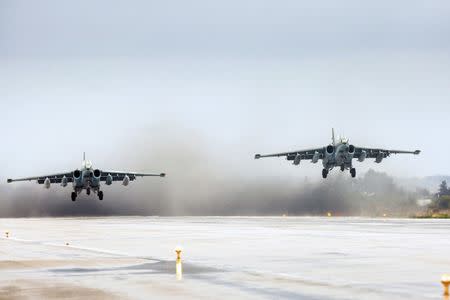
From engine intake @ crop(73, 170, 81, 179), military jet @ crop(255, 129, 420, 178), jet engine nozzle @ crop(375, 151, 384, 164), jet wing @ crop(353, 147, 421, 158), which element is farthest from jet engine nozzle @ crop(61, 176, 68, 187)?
jet engine nozzle @ crop(375, 151, 384, 164)

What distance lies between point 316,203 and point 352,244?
8761cm

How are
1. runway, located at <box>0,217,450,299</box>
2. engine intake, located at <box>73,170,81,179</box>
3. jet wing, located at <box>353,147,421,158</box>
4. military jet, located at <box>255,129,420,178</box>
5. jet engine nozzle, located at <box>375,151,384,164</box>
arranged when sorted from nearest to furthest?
runway, located at <box>0,217,450,299</box> < military jet, located at <box>255,129,420,178</box> < engine intake, located at <box>73,170,81,179</box> < jet wing, located at <box>353,147,421,158</box> < jet engine nozzle, located at <box>375,151,384,164</box>

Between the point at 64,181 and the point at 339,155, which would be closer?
the point at 339,155

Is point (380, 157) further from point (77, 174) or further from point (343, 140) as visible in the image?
point (77, 174)

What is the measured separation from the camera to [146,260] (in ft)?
98.8

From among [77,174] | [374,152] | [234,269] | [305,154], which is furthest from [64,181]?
[234,269]

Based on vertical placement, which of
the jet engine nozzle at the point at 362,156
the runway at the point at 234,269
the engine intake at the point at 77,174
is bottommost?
the runway at the point at 234,269

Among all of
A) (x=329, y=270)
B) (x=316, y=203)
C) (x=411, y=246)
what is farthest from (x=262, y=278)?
(x=316, y=203)

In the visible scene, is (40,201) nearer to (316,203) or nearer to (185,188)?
(185,188)

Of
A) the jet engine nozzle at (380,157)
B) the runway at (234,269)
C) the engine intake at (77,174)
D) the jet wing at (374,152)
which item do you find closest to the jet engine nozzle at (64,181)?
the engine intake at (77,174)

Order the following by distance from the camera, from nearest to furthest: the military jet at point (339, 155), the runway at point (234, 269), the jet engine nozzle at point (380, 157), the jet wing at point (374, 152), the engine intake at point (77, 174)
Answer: the runway at point (234, 269) → the military jet at point (339, 155) → the engine intake at point (77, 174) → the jet wing at point (374, 152) → the jet engine nozzle at point (380, 157)

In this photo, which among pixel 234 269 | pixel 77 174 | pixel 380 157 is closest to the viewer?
pixel 234 269

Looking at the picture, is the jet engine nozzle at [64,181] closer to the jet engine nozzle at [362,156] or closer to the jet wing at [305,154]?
the jet wing at [305,154]

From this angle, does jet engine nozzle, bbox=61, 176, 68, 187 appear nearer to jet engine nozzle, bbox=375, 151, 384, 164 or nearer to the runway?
jet engine nozzle, bbox=375, 151, 384, 164
